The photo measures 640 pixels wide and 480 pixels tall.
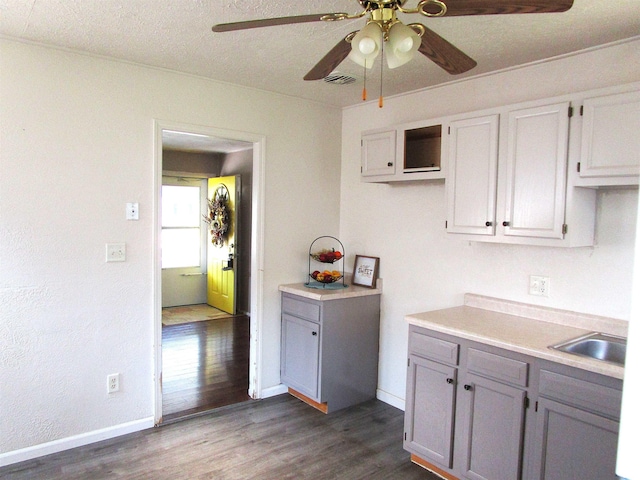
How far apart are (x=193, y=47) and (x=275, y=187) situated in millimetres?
1318

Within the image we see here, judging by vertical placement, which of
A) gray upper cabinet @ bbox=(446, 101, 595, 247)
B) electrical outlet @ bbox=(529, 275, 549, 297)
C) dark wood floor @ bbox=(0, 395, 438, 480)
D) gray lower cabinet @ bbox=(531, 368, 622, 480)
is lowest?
dark wood floor @ bbox=(0, 395, 438, 480)

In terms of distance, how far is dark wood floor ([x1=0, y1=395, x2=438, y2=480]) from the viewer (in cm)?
258

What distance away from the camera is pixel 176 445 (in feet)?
9.45

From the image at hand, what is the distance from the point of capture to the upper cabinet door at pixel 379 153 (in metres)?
3.24

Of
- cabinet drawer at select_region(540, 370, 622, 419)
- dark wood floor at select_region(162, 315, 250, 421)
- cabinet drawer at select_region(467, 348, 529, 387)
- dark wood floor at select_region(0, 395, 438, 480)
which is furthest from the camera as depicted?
dark wood floor at select_region(162, 315, 250, 421)

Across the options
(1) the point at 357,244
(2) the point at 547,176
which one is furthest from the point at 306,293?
(2) the point at 547,176

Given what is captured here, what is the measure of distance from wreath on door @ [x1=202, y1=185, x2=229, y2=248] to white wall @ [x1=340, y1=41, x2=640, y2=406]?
2918 millimetres

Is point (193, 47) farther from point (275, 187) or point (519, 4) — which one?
point (519, 4)

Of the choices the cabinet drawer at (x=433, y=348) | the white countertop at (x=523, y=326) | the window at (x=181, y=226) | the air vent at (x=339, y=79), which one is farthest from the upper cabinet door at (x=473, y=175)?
the window at (x=181, y=226)

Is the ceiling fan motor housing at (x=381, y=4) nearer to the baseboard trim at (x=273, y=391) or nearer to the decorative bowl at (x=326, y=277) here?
the decorative bowl at (x=326, y=277)

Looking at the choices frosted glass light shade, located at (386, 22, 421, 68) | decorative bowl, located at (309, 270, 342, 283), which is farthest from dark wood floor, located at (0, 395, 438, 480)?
frosted glass light shade, located at (386, 22, 421, 68)

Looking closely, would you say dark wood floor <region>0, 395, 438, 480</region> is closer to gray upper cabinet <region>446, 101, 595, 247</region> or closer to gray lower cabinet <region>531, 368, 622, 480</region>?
gray lower cabinet <region>531, 368, 622, 480</region>

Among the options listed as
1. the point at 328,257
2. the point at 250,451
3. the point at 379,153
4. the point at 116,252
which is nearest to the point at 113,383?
the point at 116,252

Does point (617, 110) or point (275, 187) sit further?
point (275, 187)
